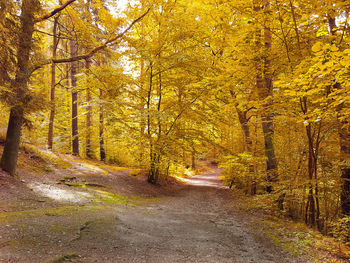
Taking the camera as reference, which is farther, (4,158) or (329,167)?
(4,158)

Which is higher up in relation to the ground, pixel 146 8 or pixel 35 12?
pixel 146 8

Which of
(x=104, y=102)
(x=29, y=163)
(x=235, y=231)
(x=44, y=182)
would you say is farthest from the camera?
(x=29, y=163)

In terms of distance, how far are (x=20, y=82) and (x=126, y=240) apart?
215 inches

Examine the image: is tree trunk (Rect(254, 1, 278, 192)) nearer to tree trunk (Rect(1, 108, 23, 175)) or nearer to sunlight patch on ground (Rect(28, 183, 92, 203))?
sunlight patch on ground (Rect(28, 183, 92, 203))

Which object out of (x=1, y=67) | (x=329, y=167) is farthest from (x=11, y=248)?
(x=329, y=167)

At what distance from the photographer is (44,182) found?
281 inches

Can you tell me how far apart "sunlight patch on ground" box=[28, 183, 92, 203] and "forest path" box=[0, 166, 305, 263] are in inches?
51.5

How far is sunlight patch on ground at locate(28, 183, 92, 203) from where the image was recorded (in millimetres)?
5953

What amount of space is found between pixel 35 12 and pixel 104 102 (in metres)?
3.33

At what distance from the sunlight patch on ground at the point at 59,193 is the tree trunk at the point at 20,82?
1.00m

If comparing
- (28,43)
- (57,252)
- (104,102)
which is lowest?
(57,252)

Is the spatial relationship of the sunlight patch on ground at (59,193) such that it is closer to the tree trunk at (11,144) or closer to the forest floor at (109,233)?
the forest floor at (109,233)

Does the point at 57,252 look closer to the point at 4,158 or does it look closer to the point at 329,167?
the point at 4,158

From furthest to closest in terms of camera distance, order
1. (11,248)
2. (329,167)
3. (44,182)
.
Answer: (44,182)
(329,167)
(11,248)
